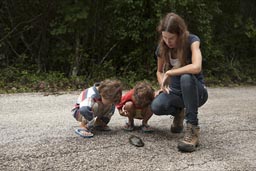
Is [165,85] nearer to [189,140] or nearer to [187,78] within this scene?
[187,78]

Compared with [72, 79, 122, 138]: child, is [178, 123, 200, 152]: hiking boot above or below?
below

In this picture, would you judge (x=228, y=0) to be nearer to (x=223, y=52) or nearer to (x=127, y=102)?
(x=223, y=52)

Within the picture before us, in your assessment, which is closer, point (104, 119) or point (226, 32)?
point (104, 119)

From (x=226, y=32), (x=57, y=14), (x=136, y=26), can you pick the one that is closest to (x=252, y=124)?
(x=136, y=26)

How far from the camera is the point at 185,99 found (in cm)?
336

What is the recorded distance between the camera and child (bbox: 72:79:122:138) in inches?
137

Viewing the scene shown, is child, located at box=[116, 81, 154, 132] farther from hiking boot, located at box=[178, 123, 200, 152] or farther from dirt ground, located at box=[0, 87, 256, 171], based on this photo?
hiking boot, located at box=[178, 123, 200, 152]

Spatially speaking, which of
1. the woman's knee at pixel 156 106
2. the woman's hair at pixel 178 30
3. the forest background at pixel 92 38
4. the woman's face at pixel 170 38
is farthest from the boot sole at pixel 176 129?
the forest background at pixel 92 38

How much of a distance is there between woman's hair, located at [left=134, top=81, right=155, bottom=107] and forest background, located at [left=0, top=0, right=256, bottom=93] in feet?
14.3

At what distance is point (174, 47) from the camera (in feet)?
11.3

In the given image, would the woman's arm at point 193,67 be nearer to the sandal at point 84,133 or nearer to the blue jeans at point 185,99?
the blue jeans at point 185,99

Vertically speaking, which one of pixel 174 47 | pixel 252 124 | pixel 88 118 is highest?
pixel 174 47

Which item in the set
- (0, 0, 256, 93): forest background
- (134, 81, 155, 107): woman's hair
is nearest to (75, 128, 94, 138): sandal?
(134, 81, 155, 107): woman's hair

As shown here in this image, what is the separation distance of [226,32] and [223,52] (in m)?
0.80
